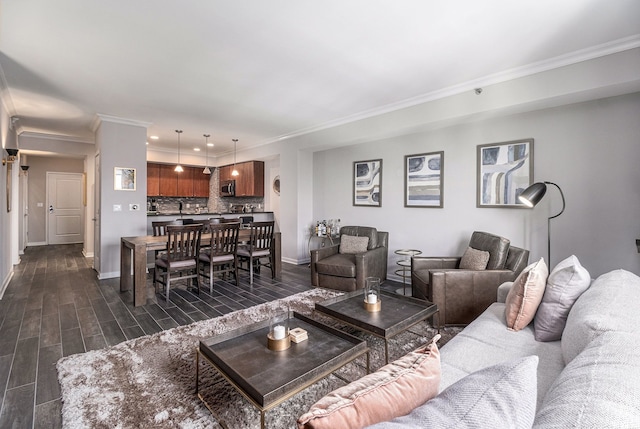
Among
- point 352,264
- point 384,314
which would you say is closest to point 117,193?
point 352,264

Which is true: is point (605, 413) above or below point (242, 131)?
below

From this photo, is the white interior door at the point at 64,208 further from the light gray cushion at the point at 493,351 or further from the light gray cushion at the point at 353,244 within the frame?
the light gray cushion at the point at 493,351

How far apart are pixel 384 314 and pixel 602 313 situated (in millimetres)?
1381

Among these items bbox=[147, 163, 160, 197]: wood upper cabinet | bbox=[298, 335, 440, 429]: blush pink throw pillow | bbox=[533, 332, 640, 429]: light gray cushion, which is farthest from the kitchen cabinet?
bbox=[533, 332, 640, 429]: light gray cushion

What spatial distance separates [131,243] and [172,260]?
0.53 metres

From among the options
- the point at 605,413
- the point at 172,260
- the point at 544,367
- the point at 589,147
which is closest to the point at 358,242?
the point at 172,260

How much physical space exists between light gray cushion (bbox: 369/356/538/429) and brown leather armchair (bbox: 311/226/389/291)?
336cm

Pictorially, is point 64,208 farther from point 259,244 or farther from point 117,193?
point 259,244

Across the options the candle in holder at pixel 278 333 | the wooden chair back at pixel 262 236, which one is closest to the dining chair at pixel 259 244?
the wooden chair back at pixel 262 236

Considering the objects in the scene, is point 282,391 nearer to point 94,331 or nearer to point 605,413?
point 605,413

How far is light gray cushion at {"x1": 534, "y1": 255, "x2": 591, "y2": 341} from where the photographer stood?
5.78ft

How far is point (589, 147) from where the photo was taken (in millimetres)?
3281

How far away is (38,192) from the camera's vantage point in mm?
8172

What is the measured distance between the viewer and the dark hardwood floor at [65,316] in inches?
78.0
